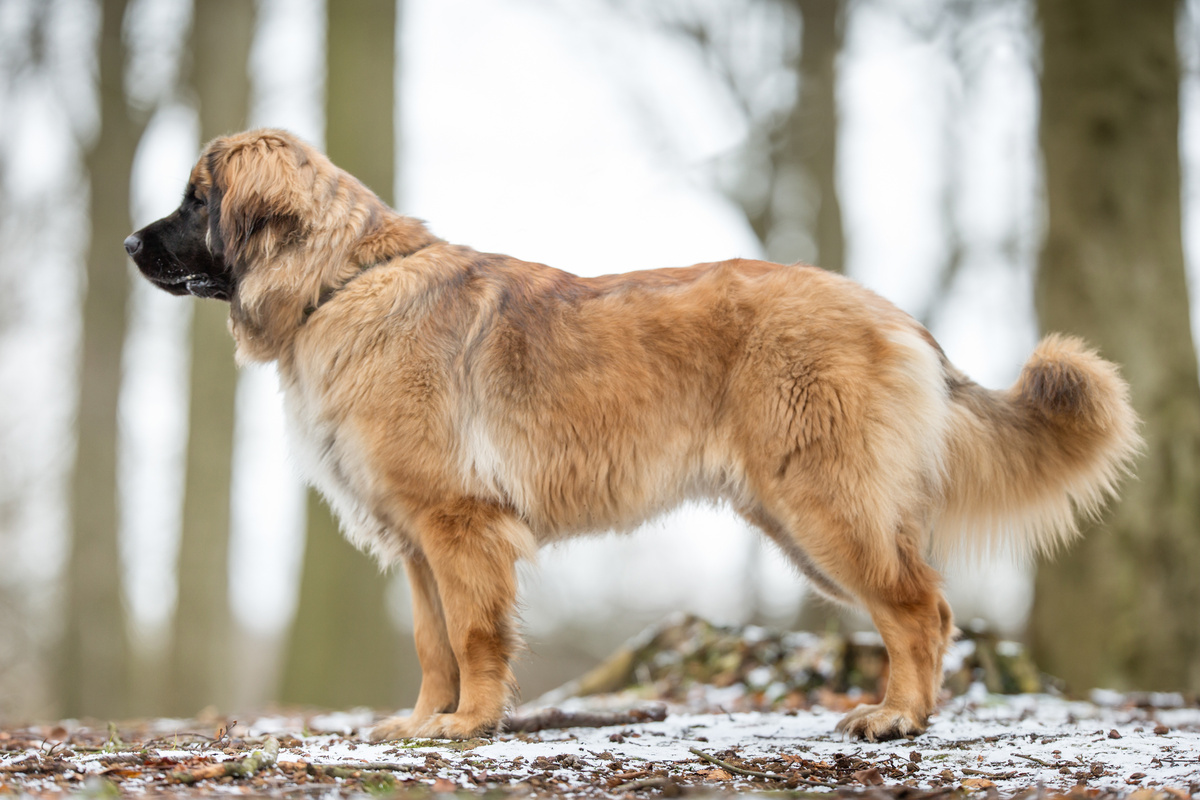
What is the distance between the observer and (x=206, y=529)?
9133 mm

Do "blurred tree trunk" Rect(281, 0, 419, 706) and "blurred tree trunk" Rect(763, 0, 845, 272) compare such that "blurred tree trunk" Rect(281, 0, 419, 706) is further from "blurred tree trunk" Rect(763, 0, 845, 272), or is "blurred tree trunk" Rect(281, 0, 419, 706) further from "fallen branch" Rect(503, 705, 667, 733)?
"blurred tree trunk" Rect(763, 0, 845, 272)

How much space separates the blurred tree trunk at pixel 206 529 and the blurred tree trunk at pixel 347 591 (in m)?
2.57

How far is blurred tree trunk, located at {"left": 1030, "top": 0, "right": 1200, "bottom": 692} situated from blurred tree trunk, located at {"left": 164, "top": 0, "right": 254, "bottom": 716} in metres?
7.32

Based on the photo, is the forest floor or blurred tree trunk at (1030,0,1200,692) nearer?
the forest floor

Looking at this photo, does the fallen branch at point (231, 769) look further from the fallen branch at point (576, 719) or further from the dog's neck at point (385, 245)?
the dog's neck at point (385, 245)

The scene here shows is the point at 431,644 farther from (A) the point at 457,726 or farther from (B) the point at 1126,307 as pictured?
(B) the point at 1126,307

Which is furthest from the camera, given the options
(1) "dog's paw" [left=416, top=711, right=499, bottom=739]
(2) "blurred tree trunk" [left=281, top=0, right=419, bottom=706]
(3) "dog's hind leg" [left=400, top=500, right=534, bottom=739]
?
(2) "blurred tree trunk" [left=281, top=0, right=419, bottom=706]

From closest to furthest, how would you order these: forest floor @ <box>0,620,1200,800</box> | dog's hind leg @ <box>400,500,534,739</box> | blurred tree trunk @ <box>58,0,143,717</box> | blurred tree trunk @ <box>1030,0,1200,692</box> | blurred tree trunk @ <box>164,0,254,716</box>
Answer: forest floor @ <box>0,620,1200,800</box> < dog's hind leg @ <box>400,500,534,739</box> < blurred tree trunk @ <box>1030,0,1200,692</box> < blurred tree trunk @ <box>164,0,254,716</box> < blurred tree trunk @ <box>58,0,143,717</box>

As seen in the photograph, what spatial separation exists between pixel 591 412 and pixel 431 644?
3.94 feet

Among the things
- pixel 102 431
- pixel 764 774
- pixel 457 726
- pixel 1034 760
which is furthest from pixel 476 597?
pixel 102 431

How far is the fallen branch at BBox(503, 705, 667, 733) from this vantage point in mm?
3818

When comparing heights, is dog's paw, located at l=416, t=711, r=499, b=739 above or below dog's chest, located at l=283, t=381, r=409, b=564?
below

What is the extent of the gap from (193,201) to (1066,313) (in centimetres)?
500

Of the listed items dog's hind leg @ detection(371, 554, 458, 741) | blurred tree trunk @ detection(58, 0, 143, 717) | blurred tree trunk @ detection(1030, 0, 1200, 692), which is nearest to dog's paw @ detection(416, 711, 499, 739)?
dog's hind leg @ detection(371, 554, 458, 741)
